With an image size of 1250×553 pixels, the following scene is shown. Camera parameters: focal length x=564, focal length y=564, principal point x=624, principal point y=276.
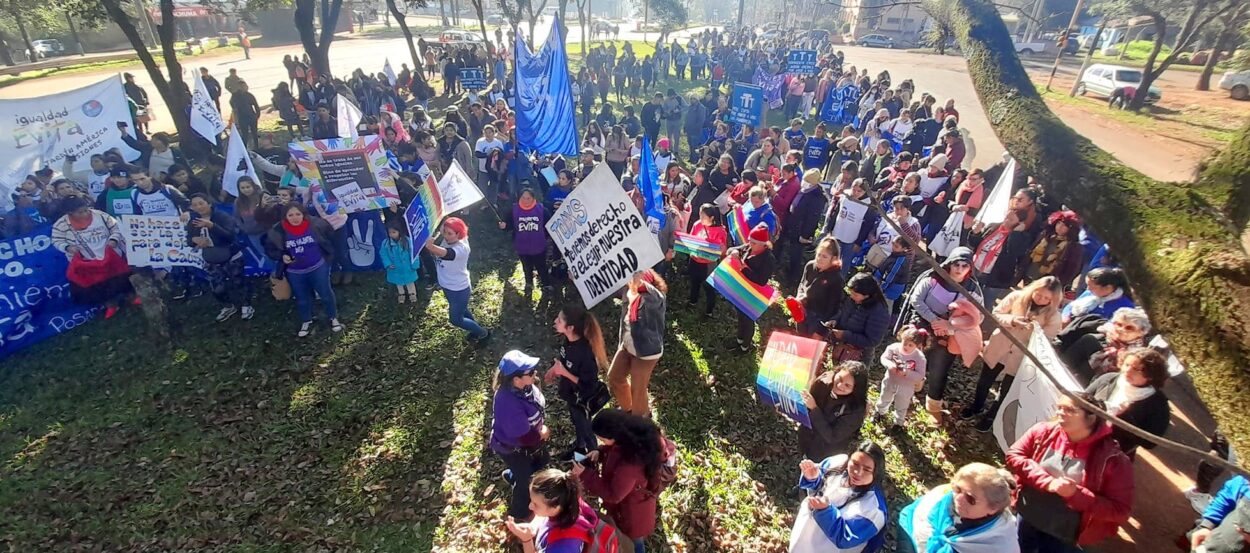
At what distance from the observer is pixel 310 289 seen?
852 centimetres

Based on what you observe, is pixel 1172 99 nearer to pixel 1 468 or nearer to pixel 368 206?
pixel 368 206

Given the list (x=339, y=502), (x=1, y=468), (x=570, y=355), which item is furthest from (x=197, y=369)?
(x=570, y=355)

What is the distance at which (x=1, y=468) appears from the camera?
6223mm

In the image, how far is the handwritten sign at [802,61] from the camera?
Result: 21.0 metres

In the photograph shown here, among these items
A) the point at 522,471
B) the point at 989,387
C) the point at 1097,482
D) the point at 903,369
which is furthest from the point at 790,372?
the point at 989,387

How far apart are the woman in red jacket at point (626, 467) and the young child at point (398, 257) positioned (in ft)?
18.2

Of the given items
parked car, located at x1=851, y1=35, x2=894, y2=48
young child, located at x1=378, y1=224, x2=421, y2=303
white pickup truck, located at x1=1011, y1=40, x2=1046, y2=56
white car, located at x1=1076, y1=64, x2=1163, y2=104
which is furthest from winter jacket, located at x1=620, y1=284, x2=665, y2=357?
parked car, located at x1=851, y1=35, x2=894, y2=48

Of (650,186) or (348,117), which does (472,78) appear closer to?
(348,117)

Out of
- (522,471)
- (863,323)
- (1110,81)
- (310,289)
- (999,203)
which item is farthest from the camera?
(1110,81)

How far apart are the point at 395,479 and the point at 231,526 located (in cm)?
152

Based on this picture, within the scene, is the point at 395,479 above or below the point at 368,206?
below

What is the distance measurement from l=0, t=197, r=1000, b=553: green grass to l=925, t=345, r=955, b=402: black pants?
436mm

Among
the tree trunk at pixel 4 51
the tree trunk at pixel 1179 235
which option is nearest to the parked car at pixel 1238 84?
the tree trunk at pixel 1179 235

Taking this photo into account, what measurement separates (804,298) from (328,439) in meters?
5.91
